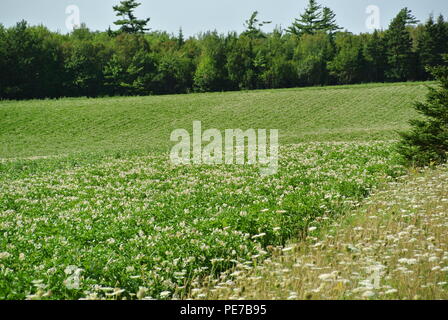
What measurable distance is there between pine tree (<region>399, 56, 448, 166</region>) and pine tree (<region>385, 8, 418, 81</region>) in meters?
85.2

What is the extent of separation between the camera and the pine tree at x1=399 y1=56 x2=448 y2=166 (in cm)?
1545

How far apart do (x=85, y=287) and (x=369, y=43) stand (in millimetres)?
103663

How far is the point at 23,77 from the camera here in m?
73.6

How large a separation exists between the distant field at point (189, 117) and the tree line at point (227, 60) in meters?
→ 23.2

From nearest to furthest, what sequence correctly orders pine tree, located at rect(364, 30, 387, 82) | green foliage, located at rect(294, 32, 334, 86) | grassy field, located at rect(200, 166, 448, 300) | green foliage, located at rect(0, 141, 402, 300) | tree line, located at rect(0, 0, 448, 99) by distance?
1. grassy field, located at rect(200, 166, 448, 300)
2. green foliage, located at rect(0, 141, 402, 300)
3. tree line, located at rect(0, 0, 448, 99)
4. pine tree, located at rect(364, 30, 387, 82)
5. green foliage, located at rect(294, 32, 334, 86)

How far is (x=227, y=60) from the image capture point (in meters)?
96.7

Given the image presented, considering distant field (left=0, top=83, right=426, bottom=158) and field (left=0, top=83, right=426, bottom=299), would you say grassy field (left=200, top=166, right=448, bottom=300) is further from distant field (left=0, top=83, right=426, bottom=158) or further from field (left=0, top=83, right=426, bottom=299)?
distant field (left=0, top=83, right=426, bottom=158)

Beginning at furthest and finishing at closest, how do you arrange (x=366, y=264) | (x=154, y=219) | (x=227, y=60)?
(x=227, y=60) < (x=154, y=219) < (x=366, y=264)

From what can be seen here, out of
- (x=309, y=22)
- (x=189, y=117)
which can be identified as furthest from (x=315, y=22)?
(x=189, y=117)

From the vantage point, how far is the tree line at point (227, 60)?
84875 mm

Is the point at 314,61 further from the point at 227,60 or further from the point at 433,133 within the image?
the point at 433,133

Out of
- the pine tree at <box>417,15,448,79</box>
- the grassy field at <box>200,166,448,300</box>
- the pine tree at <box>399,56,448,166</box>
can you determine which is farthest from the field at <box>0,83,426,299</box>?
the pine tree at <box>417,15,448,79</box>

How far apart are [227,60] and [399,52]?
3893 centimetres
